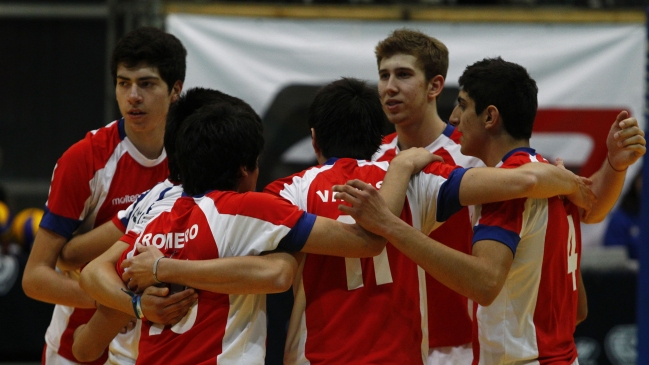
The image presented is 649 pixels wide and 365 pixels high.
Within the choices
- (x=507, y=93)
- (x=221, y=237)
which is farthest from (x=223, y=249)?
(x=507, y=93)

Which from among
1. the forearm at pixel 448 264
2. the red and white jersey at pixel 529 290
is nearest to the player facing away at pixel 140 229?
the forearm at pixel 448 264

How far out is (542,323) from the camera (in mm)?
3014

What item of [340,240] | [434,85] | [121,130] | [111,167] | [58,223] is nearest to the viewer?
[340,240]

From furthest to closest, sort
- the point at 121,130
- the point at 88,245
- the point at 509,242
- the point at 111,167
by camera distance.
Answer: the point at 121,130 → the point at 111,167 → the point at 88,245 → the point at 509,242

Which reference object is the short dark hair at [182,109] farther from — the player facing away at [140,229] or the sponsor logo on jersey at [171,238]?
the sponsor logo on jersey at [171,238]

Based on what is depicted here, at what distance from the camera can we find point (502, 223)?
2916 millimetres

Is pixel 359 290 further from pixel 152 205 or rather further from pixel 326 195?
pixel 152 205

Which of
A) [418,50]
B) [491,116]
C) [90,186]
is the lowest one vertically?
[90,186]

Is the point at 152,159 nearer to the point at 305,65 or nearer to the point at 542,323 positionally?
the point at 542,323

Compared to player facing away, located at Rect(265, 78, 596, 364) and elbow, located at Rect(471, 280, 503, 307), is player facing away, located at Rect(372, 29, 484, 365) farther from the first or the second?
elbow, located at Rect(471, 280, 503, 307)

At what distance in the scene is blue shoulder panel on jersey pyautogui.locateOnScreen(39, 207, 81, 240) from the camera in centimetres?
361

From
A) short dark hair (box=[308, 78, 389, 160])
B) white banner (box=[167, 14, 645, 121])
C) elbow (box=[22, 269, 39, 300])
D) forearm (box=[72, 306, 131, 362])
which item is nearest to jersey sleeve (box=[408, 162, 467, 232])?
short dark hair (box=[308, 78, 389, 160])

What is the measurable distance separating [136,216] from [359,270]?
0.94 metres

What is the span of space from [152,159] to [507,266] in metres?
1.81
